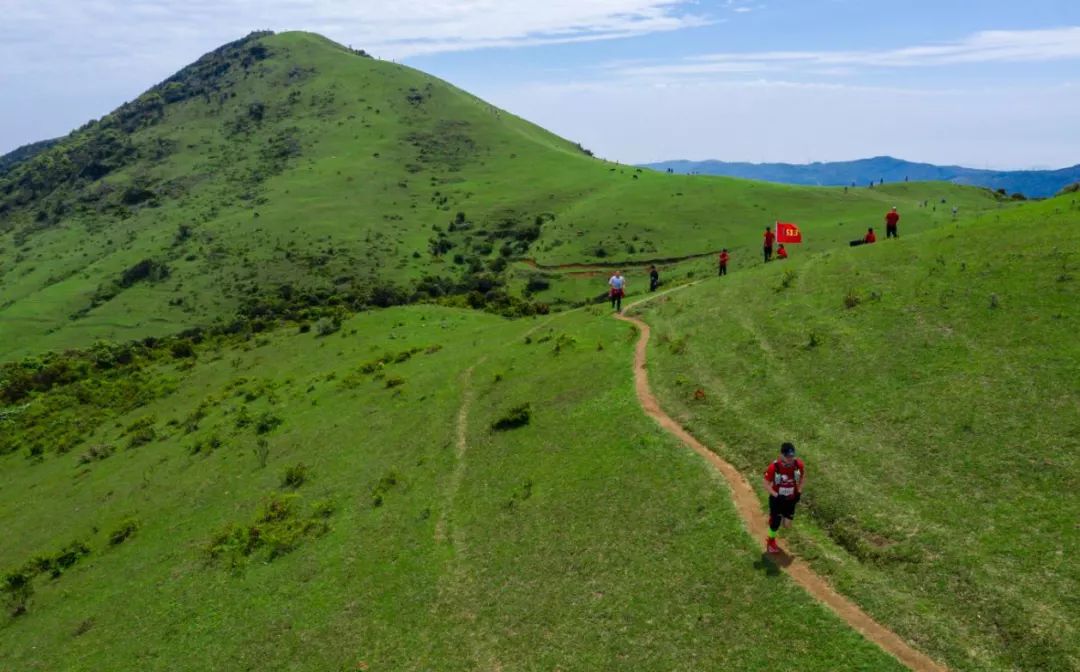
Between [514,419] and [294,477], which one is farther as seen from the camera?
[294,477]

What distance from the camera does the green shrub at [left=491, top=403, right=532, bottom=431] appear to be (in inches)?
1303

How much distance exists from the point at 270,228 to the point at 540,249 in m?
59.0

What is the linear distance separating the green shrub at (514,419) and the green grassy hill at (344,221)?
153ft

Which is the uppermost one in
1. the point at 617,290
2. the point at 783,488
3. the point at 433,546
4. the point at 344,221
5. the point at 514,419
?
the point at 344,221

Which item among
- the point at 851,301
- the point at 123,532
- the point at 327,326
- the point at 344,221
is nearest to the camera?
the point at 851,301

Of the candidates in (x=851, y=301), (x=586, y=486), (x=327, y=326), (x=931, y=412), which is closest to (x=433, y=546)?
(x=586, y=486)

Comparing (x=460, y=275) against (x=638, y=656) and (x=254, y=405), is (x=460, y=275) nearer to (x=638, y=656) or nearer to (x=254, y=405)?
(x=254, y=405)

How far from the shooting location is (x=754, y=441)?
82.4 feet

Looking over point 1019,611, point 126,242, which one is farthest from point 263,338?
point 126,242

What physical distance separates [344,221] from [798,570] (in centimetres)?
12770

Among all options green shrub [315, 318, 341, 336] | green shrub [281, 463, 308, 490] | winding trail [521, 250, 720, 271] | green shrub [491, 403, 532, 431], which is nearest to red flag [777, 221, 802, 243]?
green shrub [491, 403, 532, 431]

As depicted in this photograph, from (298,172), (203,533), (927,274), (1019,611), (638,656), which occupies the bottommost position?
(203,533)

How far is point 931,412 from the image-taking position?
→ 23250mm

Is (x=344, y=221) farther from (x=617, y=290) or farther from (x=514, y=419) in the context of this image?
(x=514, y=419)
